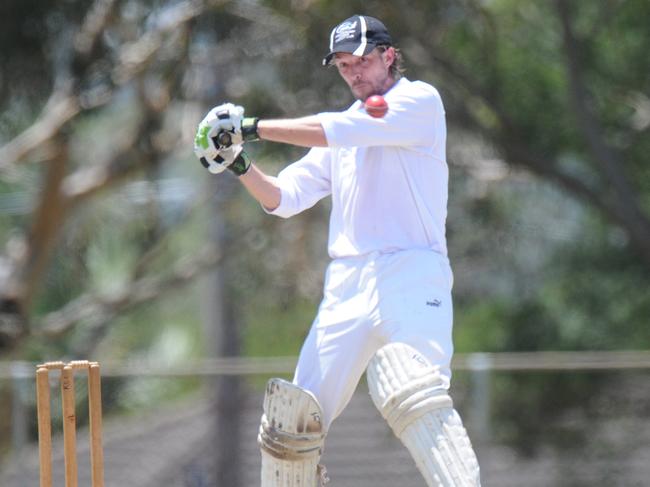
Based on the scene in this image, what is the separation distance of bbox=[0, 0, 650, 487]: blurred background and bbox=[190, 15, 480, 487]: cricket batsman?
152 inches

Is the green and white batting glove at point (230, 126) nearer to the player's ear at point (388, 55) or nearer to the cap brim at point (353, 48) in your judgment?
the cap brim at point (353, 48)

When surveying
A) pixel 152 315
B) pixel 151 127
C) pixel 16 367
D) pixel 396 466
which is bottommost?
pixel 152 315

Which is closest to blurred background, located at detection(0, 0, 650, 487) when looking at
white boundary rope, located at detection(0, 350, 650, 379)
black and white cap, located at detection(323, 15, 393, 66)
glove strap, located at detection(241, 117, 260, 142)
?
white boundary rope, located at detection(0, 350, 650, 379)

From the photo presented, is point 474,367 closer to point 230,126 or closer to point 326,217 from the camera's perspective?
point 230,126

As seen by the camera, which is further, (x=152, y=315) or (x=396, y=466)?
(x=152, y=315)

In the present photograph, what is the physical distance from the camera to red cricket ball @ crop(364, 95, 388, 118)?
4129 millimetres

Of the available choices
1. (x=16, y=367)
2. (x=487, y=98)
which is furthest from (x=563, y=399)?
(x=16, y=367)

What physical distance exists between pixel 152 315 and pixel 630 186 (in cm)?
896

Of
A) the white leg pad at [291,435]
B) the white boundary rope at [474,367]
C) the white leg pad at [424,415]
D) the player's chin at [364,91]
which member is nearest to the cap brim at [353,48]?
the player's chin at [364,91]

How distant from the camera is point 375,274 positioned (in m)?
4.21

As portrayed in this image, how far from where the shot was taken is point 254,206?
1323 centimetres

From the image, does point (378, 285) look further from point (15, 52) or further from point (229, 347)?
point (229, 347)

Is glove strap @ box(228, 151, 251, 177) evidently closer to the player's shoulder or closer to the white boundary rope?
the player's shoulder

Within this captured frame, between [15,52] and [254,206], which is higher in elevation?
[15,52]
